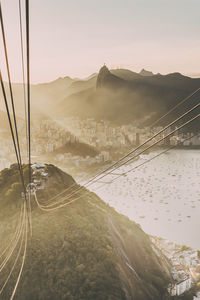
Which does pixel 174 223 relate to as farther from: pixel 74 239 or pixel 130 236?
pixel 74 239

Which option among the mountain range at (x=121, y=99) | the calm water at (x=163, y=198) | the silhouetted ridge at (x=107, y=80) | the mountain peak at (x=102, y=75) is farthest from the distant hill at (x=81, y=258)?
the mountain peak at (x=102, y=75)

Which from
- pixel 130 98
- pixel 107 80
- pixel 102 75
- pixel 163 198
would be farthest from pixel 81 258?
pixel 102 75

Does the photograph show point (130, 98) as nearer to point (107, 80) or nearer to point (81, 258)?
point (107, 80)

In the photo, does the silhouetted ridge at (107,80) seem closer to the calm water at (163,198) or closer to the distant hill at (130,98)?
the distant hill at (130,98)

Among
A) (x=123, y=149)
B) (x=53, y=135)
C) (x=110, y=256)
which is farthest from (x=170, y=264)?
(x=53, y=135)

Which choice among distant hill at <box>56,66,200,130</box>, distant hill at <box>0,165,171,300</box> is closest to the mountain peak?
distant hill at <box>56,66,200,130</box>

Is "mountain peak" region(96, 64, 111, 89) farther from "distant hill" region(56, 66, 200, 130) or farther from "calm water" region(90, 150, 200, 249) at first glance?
"calm water" region(90, 150, 200, 249)
